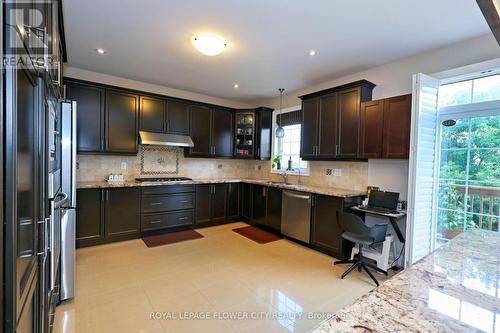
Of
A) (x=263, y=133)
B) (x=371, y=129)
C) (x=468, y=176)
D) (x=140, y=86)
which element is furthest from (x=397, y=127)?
(x=140, y=86)

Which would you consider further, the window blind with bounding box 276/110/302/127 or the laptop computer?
the window blind with bounding box 276/110/302/127

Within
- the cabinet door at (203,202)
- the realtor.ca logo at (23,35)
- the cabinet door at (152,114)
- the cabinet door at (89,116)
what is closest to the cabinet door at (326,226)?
the cabinet door at (203,202)

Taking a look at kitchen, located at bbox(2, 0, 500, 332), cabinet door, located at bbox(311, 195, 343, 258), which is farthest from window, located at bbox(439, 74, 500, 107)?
cabinet door, located at bbox(311, 195, 343, 258)

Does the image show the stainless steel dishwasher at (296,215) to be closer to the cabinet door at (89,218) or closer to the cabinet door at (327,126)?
the cabinet door at (327,126)

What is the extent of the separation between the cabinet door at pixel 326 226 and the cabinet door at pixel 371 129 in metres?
0.75

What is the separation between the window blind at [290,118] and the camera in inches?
185

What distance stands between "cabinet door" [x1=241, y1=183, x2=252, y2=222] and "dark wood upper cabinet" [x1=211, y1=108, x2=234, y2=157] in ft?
2.60

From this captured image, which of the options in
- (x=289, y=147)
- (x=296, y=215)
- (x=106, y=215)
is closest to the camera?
(x=106, y=215)

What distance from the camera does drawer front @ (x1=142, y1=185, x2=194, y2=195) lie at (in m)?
3.99

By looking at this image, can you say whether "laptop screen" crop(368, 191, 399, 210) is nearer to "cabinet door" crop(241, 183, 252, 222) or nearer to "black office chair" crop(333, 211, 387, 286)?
"black office chair" crop(333, 211, 387, 286)

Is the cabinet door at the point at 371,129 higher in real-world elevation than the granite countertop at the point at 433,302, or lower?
higher

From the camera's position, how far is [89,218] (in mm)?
3510

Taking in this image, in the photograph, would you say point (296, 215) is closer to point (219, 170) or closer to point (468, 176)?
point (468, 176)

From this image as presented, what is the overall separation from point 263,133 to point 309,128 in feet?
4.48
